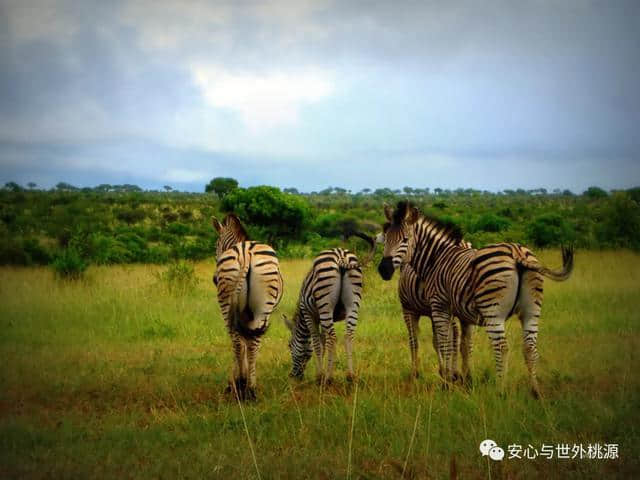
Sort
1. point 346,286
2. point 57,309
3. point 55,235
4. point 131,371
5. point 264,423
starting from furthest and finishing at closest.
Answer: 1. point 55,235
2. point 57,309
3. point 131,371
4. point 346,286
5. point 264,423

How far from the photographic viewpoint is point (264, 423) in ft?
20.3

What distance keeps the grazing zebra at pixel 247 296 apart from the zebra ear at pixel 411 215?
199 centimetres

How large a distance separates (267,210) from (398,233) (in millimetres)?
18461

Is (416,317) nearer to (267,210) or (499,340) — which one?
(499,340)

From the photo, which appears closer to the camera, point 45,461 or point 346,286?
point 45,461

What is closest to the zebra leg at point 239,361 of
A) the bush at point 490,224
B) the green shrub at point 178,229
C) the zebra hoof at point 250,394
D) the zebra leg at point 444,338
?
the zebra hoof at point 250,394

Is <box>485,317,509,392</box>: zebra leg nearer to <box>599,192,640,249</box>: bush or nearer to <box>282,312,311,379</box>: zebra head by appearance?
<box>282,312,311,379</box>: zebra head

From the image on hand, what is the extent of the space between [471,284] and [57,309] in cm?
976

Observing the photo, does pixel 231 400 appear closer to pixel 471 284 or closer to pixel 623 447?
pixel 471 284

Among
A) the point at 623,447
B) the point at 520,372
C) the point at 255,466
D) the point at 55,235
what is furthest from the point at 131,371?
the point at 55,235

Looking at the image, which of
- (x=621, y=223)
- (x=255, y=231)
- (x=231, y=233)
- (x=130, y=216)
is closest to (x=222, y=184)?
(x=130, y=216)

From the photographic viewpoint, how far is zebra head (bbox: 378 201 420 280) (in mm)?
7605

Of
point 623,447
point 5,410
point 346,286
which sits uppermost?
point 346,286

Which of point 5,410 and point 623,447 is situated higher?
point 623,447
